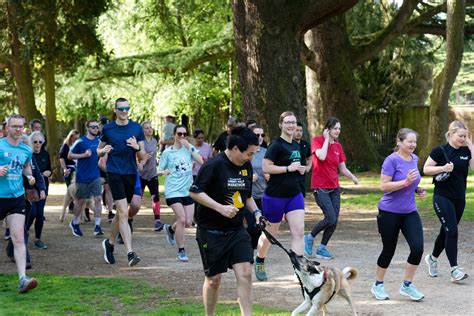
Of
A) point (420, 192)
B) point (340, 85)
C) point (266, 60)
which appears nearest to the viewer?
point (420, 192)

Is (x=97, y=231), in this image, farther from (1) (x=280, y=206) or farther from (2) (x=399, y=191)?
(2) (x=399, y=191)

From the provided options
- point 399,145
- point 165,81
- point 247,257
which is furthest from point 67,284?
point 165,81

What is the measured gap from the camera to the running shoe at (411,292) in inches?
334

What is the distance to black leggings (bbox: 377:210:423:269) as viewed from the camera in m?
8.47

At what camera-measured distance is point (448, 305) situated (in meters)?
8.31

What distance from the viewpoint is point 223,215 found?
23.0 ft

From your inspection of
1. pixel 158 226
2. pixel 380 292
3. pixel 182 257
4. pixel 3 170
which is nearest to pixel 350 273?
pixel 380 292

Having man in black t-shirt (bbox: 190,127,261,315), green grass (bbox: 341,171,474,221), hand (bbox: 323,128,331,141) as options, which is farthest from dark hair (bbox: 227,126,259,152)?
green grass (bbox: 341,171,474,221)

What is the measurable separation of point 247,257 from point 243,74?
11.4 m

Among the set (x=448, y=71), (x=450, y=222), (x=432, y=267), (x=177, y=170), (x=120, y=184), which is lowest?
(x=432, y=267)

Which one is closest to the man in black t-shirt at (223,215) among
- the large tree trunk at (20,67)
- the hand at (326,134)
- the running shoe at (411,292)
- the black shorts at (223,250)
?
the black shorts at (223,250)

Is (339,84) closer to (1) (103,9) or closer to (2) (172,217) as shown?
(1) (103,9)

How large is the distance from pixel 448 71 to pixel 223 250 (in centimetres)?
1767

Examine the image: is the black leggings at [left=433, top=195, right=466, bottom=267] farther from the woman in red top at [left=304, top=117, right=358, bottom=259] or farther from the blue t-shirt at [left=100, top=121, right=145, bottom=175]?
the blue t-shirt at [left=100, top=121, right=145, bottom=175]
